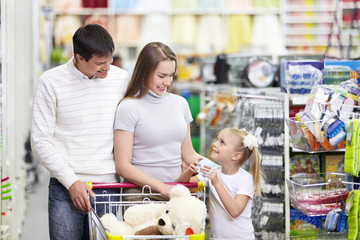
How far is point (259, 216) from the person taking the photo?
164 inches

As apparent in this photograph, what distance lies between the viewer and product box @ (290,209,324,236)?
155 inches

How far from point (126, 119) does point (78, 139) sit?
0.23 m

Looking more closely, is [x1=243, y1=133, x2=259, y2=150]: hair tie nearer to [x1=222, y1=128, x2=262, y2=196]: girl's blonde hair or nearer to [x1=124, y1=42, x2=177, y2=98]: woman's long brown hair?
[x1=222, y1=128, x2=262, y2=196]: girl's blonde hair

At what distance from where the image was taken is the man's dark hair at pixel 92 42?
2.49 meters

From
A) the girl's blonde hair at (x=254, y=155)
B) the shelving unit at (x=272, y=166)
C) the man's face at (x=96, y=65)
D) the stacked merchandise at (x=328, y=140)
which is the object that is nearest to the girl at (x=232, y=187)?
the girl's blonde hair at (x=254, y=155)

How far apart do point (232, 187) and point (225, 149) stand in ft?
0.65

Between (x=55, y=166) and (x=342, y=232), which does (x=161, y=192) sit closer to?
(x=55, y=166)

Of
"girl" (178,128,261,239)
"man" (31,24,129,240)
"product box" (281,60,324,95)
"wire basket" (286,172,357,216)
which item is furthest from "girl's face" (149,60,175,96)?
"product box" (281,60,324,95)

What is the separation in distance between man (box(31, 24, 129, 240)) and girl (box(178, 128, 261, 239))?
0.49m

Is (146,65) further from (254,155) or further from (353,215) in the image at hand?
(353,215)

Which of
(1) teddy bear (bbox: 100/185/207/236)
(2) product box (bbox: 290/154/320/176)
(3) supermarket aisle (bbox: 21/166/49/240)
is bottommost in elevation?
(3) supermarket aisle (bbox: 21/166/49/240)

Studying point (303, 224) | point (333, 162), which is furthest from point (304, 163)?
point (303, 224)

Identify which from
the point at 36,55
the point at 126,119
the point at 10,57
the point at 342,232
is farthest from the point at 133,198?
the point at 36,55

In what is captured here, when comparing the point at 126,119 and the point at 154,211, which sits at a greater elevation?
the point at 126,119
